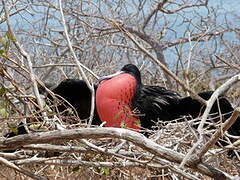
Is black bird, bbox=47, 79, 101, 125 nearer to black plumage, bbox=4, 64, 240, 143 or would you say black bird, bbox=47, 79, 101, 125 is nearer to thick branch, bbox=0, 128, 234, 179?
black plumage, bbox=4, 64, 240, 143

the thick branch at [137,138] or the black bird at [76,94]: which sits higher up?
the thick branch at [137,138]

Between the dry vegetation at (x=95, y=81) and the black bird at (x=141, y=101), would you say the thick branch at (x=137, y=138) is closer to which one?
the dry vegetation at (x=95, y=81)

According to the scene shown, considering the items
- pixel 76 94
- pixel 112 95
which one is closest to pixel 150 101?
pixel 112 95

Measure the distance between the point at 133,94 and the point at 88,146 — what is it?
1.92 meters

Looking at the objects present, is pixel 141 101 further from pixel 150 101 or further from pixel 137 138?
pixel 137 138

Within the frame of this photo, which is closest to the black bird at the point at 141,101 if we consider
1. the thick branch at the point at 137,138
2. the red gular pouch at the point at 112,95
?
the red gular pouch at the point at 112,95

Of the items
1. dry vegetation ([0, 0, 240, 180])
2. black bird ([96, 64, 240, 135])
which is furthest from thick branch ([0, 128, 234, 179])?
black bird ([96, 64, 240, 135])

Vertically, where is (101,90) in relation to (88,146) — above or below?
below

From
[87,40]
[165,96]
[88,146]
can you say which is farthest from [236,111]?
[87,40]

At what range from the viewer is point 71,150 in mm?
1269

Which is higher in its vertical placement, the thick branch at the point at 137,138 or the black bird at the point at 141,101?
the thick branch at the point at 137,138

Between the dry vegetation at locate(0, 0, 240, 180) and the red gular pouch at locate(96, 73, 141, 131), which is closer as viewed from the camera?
the dry vegetation at locate(0, 0, 240, 180)

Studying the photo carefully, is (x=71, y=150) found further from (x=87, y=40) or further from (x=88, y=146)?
(x=87, y=40)

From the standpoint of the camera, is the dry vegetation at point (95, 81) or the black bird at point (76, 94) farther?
the black bird at point (76, 94)
